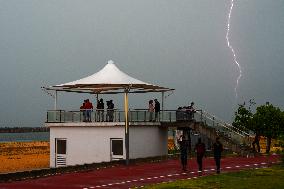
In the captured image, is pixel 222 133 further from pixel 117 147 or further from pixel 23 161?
pixel 23 161

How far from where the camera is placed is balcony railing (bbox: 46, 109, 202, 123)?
3494cm

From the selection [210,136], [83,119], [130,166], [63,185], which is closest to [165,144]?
[210,136]

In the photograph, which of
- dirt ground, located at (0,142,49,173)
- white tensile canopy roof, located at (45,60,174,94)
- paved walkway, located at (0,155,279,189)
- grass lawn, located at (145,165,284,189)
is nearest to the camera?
grass lawn, located at (145,165,284,189)

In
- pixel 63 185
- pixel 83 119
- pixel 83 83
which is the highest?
pixel 83 83

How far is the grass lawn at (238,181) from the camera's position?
65.9ft

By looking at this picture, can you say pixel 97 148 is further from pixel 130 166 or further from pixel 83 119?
pixel 130 166

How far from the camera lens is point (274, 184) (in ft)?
67.1

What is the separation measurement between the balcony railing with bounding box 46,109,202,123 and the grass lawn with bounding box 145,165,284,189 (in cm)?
1208

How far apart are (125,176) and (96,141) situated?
36.0 feet

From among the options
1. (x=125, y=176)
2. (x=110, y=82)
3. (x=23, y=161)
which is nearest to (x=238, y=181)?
(x=125, y=176)

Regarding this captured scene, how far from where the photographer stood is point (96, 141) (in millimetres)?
35219

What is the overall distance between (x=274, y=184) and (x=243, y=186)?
1.31 m

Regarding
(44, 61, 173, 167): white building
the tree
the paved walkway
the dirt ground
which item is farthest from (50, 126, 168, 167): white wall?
the tree

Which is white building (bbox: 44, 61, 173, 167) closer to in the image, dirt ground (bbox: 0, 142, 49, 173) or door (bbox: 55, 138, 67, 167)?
door (bbox: 55, 138, 67, 167)
